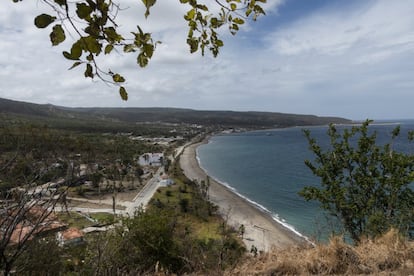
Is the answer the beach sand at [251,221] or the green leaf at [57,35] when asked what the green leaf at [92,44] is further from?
the beach sand at [251,221]

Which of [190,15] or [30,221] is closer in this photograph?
[190,15]

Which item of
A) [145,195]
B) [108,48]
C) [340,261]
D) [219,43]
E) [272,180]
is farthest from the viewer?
[272,180]

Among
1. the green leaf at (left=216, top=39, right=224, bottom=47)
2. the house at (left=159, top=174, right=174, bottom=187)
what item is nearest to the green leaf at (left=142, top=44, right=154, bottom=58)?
the green leaf at (left=216, top=39, right=224, bottom=47)

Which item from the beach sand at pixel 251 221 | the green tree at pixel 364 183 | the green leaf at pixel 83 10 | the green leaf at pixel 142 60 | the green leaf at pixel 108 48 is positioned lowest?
the beach sand at pixel 251 221

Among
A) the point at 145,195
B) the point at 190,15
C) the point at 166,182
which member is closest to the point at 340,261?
the point at 190,15

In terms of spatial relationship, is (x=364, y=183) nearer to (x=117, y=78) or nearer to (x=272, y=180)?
(x=117, y=78)

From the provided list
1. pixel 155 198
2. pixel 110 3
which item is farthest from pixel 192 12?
pixel 155 198

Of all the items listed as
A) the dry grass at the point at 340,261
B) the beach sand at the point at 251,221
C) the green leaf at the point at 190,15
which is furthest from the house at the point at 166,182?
the green leaf at the point at 190,15
